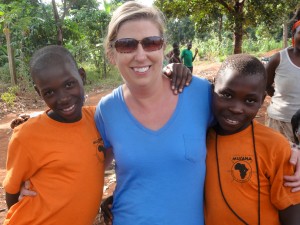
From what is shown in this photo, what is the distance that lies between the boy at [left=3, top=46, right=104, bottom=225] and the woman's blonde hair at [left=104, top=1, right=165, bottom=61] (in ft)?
1.06

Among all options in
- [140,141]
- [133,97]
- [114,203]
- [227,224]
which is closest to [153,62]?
[133,97]

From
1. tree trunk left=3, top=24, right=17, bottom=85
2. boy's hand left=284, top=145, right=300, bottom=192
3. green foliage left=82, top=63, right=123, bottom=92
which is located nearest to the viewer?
boy's hand left=284, top=145, right=300, bottom=192

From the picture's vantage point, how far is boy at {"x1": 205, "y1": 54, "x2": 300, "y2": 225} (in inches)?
59.5

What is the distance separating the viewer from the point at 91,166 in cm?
180

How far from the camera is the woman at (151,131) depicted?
61.5 inches

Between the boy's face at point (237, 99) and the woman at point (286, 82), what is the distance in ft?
4.89

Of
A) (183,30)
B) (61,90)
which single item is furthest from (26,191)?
(183,30)

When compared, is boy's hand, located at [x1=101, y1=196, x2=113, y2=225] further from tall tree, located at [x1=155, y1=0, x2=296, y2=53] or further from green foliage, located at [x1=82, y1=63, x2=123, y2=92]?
green foliage, located at [x1=82, y1=63, x2=123, y2=92]

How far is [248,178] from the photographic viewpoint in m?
1.55

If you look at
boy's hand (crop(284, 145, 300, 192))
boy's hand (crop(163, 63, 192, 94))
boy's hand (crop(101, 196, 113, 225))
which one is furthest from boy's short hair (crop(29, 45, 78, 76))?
boy's hand (crop(284, 145, 300, 192))

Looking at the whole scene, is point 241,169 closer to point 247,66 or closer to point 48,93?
point 247,66

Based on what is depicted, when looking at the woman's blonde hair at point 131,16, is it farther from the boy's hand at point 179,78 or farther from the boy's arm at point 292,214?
the boy's arm at point 292,214

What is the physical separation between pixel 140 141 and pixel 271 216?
730mm

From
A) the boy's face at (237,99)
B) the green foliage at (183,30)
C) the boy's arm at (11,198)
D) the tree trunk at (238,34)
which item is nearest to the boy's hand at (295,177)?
the boy's face at (237,99)
